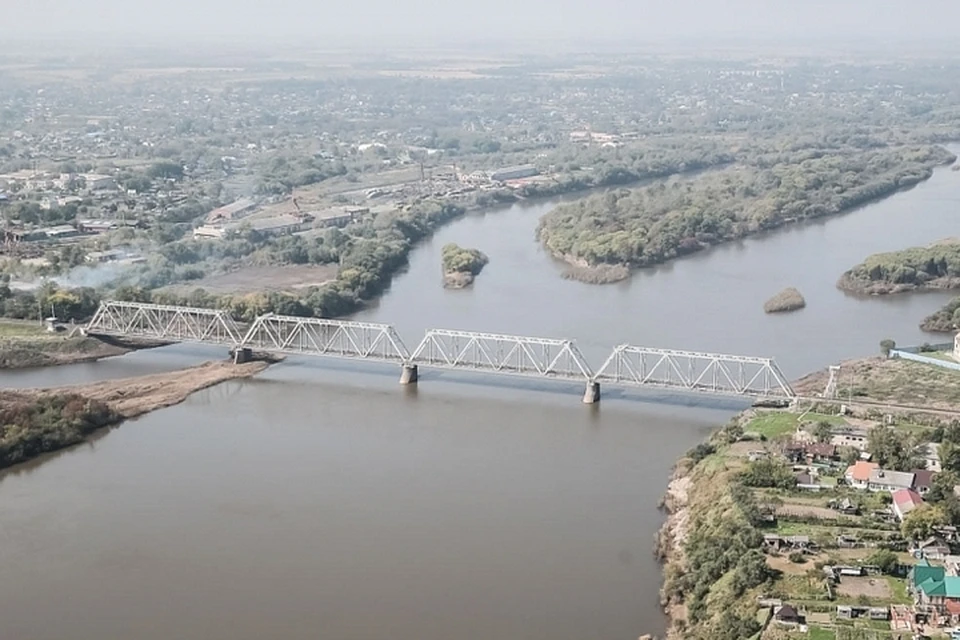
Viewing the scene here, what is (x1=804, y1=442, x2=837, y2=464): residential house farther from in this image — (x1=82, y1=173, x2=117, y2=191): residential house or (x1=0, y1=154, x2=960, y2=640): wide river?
(x1=82, y1=173, x2=117, y2=191): residential house

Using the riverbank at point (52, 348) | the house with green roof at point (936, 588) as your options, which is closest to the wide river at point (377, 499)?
the riverbank at point (52, 348)

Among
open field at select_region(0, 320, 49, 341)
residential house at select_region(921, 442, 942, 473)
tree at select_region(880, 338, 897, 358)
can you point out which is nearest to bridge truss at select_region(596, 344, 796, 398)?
tree at select_region(880, 338, 897, 358)

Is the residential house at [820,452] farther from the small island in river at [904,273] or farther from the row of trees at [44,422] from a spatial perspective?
the small island in river at [904,273]

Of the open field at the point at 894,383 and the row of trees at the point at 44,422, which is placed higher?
the open field at the point at 894,383

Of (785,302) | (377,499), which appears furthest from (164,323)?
(785,302)

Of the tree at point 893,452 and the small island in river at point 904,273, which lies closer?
the tree at point 893,452

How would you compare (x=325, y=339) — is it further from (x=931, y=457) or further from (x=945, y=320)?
(x=945, y=320)
